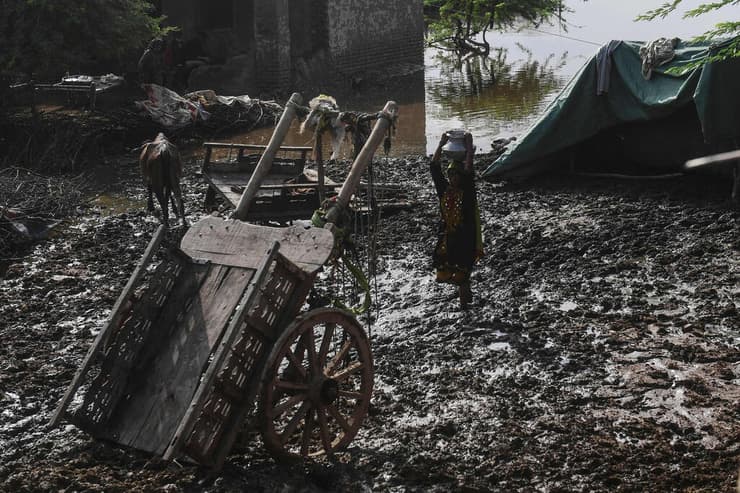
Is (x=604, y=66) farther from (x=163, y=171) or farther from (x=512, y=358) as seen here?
(x=512, y=358)

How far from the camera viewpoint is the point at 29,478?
16.6 ft

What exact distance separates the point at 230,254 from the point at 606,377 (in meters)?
2.75

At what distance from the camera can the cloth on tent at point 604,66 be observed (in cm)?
Answer: 1133

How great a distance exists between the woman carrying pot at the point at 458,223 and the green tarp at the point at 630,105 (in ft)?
13.7

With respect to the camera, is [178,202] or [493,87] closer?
[178,202]

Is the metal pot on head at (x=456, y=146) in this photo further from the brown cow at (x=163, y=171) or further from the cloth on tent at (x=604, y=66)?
the cloth on tent at (x=604, y=66)

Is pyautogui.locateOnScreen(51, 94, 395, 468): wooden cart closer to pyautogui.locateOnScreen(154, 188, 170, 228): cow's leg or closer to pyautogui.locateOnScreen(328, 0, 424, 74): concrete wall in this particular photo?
pyautogui.locateOnScreen(154, 188, 170, 228): cow's leg

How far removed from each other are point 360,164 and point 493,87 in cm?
1731

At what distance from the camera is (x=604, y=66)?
1142 centimetres

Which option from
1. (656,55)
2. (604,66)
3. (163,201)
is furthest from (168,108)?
(656,55)

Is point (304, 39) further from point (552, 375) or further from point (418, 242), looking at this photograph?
point (552, 375)

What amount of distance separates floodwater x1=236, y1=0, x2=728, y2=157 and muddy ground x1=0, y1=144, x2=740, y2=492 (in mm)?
5311

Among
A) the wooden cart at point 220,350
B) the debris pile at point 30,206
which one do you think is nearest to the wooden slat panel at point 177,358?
the wooden cart at point 220,350

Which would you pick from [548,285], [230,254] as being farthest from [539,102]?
[230,254]
